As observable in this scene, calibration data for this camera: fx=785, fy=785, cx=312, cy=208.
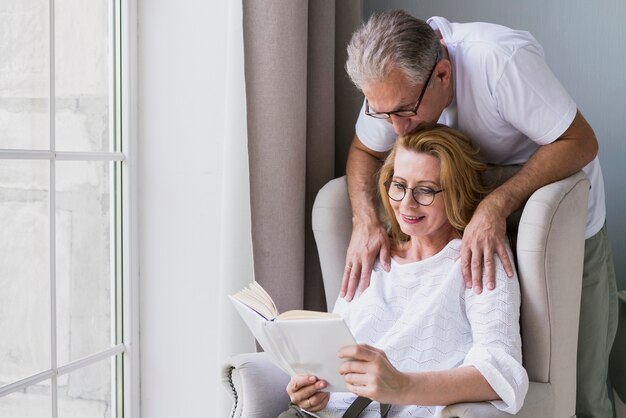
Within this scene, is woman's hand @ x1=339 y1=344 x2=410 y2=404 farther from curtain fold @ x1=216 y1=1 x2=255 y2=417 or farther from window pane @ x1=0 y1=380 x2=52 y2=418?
window pane @ x1=0 y1=380 x2=52 y2=418

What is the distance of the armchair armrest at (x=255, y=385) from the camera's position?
1.78 m

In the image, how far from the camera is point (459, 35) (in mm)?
2006

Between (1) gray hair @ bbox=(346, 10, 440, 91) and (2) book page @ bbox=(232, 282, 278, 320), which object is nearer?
(2) book page @ bbox=(232, 282, 278, 320)

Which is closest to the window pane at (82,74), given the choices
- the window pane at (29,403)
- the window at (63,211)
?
the window at (63,211)

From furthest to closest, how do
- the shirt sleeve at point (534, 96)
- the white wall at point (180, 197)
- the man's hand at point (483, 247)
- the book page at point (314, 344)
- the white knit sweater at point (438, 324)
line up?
the white wall at point (180, 197), the shirt sleeve at point (534, 96), the man's hand at point (483, 247), the white knit sweater at point (438, 324), the book page at point (314, 344)

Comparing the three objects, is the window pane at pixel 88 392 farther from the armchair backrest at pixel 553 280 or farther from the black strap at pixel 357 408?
the armchair backrest at pixel 553 280

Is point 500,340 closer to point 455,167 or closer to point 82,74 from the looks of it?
point 455,167

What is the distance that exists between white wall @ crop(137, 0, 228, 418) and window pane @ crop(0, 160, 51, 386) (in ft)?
1.33

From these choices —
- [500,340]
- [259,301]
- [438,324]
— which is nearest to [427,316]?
[438,324]

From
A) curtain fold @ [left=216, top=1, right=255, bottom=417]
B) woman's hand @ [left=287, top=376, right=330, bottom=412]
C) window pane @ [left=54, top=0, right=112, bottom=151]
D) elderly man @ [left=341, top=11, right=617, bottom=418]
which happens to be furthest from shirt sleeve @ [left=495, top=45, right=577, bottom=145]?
window pane @ [left=54, top=0, right=112, bottom=151]

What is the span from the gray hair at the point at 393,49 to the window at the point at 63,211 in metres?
0.83

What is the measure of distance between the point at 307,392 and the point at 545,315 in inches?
22.3

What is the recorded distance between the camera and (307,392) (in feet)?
5.57

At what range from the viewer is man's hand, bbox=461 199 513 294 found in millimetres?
1768
